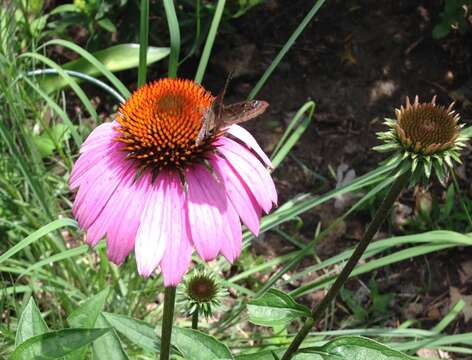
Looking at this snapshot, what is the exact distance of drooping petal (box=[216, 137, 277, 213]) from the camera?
38.2 inches

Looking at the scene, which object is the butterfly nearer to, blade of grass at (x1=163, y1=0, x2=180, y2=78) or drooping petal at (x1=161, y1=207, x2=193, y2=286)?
drooping petal at (x1=161, y1=207, x2=193, y2=286)

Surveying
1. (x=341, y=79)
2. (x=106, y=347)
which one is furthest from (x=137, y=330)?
(x=341, y=79)

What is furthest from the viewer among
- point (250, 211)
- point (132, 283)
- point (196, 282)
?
point (132, 283)

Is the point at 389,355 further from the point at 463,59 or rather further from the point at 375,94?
the point at 463,59

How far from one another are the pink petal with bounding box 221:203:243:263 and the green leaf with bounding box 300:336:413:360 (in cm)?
26

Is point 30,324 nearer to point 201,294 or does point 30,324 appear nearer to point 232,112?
point 201,294

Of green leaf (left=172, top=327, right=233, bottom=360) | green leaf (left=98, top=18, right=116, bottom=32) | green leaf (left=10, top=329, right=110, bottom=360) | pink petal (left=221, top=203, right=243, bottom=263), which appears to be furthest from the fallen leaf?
green leaf (left=98, top=18, right=116, bottom=32)

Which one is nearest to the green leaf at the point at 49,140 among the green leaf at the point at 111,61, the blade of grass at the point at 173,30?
the green leaf at the point at 111,61

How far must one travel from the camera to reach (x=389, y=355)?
0.97 meters

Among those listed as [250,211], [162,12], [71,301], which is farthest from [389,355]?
[162,12]

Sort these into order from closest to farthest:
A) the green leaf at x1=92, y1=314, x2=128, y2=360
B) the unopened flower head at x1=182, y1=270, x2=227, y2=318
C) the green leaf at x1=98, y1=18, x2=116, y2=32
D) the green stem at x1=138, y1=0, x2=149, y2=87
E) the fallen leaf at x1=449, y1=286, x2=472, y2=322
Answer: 1. the green leaf at x1=92, y1=314, x2=128, y2=360
2. the unopened flower head at x1=182, y1=270, x2=227, y2=318
3. the green stem at x1=138, y1=0, x2=149, y2=87
4. the fallen leaf at x1=449, y1=286, x2=472, y2=322
5. the green leaf at x1=98, y1=18, x2=116, y2=32

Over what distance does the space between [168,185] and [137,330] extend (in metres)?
0.33

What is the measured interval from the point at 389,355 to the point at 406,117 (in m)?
0.38

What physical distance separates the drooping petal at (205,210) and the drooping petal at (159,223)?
0.02 metres
